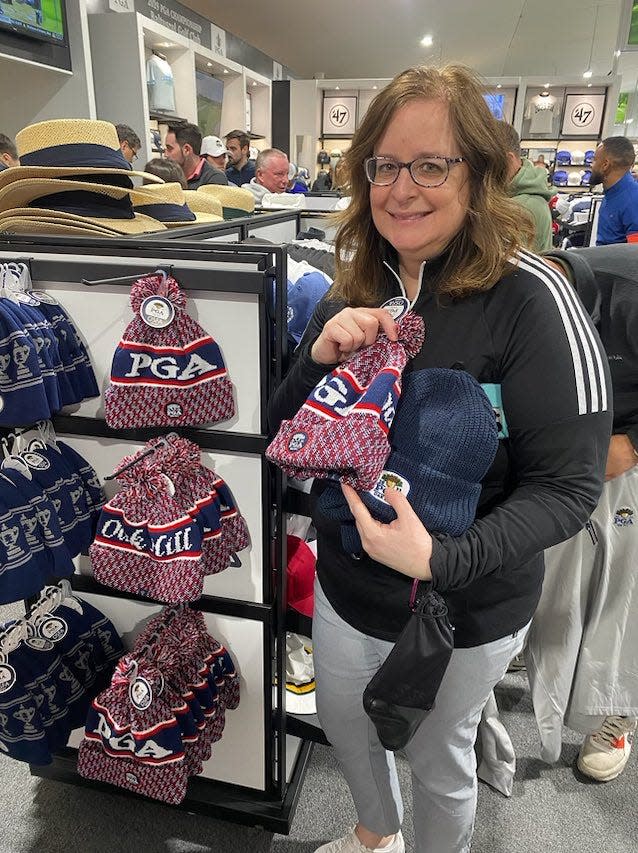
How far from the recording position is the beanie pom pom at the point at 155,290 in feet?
3.55

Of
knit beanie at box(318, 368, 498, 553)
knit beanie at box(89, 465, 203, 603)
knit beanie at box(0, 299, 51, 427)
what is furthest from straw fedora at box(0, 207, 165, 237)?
knit beanie at box(318, 368, 498, 553)

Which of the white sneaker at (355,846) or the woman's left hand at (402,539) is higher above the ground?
the woman's left hand at (402,539)

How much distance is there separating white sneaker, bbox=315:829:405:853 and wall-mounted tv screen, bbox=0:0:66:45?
453cm

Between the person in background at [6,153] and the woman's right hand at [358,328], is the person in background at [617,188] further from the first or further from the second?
the woman's right hand at [358,328]

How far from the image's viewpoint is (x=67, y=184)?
4.62 ft

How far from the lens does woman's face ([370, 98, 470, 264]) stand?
863 millimetres

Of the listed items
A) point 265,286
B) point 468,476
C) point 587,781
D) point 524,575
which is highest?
point 265,286

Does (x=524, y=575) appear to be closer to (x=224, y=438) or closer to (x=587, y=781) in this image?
(x=224, y=438)

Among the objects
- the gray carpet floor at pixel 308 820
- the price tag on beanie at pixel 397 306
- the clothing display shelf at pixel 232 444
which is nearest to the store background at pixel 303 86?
the gray carpet floor at pixel 308 820

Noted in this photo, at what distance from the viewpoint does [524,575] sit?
101 centimetres

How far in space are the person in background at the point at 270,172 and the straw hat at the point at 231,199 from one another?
0.97m

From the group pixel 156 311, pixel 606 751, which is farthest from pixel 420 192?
pixel 606 751

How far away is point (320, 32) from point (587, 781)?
36.6ft

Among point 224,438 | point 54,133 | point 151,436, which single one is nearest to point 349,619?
point 224,438
